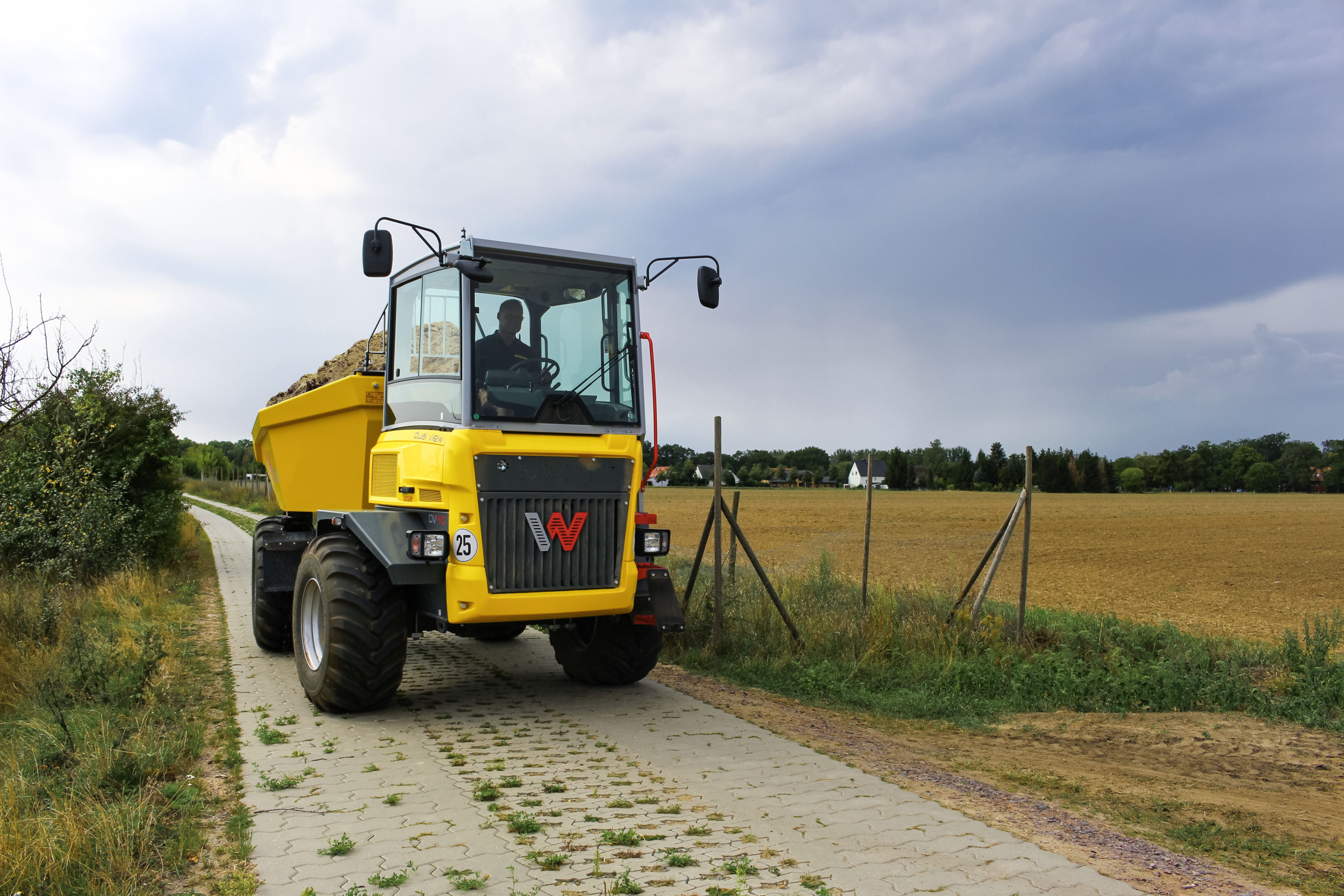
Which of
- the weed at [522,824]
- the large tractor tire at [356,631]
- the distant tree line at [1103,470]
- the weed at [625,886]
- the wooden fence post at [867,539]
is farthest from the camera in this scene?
the distant tree line at [1103,470]

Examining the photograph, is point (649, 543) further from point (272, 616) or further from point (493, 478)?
point (272, 616)

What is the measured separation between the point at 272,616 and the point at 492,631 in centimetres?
214

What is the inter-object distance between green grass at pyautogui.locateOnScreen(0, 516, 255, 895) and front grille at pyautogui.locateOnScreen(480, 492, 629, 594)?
197cm

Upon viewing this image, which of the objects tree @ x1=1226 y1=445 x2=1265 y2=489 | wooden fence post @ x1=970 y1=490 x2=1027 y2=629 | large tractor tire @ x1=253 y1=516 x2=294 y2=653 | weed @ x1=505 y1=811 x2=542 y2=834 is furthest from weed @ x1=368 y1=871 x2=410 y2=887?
tree @ x1=1226 y1=445 x2=1265 y2=489

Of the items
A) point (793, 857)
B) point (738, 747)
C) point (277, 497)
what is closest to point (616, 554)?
point (738, 747)

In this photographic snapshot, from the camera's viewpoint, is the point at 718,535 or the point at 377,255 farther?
the point at 718,535

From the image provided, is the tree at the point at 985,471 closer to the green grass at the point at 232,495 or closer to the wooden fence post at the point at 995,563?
the green grass at the point at 232,495

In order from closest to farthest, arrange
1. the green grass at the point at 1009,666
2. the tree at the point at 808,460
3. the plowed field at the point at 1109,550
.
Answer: the green grass at the point at 1009,666 < the plowed field at the point at 1109,550 < the tree at the point at 808,460

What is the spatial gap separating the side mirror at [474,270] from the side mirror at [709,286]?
1607 millimetres

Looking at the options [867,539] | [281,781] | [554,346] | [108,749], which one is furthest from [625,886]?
[867,539]

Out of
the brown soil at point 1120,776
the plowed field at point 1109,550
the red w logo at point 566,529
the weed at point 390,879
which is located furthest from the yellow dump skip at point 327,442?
the plowed field at point 1109,550

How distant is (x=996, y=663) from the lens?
7918 millimetres

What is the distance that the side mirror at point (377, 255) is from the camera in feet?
19.9

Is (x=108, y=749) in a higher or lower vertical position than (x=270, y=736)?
higher
